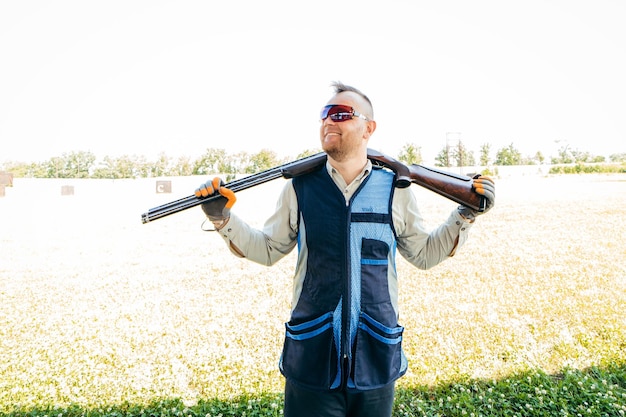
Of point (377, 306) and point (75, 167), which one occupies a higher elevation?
point (75, 167)

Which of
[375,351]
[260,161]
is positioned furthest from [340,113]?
[260,161]

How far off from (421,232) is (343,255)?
0.55m

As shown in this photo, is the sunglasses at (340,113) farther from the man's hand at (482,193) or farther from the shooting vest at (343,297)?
the man's hand at (482,193)

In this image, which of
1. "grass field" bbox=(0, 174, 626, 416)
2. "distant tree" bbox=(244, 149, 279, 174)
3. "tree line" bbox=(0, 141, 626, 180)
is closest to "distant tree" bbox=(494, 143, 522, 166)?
"tree line" bbox=(0, 141, 626, 180)

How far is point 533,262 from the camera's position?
984 centimetres

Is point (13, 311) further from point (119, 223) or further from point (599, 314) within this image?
point (119, 223)

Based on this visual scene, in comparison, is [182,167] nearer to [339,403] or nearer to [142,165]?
[142,165]

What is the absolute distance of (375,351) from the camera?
217cm

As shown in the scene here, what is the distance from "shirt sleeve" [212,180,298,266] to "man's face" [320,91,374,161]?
339 millimetres

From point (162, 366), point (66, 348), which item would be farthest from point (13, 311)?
point (162, 366)

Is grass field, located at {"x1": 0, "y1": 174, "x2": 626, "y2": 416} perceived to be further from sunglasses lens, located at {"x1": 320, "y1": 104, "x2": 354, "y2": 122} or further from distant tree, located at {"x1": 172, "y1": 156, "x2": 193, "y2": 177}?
distant tree, located at {"x1": 172, "y1": 156, "x2": 193, "y2": 177}

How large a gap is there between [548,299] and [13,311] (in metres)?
8.86

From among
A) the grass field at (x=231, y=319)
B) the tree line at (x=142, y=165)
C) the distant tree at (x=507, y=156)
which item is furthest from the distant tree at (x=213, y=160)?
the distant tree at (x=507, y=156)

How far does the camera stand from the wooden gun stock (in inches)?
95.5
